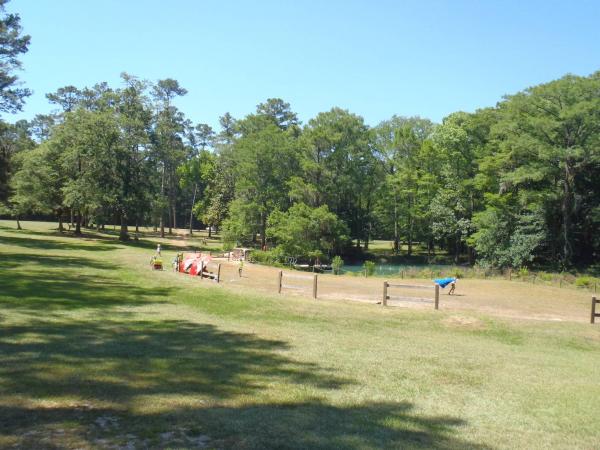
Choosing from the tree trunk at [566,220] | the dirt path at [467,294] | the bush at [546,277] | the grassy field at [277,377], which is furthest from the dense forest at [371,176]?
the grassy field at [277,377]

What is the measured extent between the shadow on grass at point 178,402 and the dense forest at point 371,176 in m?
28.6

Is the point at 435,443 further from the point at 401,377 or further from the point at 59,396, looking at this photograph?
the point at 59,396

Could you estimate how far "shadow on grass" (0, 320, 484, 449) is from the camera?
17.9ft

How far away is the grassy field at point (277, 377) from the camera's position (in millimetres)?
5711

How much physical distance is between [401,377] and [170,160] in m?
62.7

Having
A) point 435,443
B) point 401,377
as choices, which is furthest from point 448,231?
point 435,443

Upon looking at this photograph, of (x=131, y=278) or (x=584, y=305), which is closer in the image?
(x=131, y=278)

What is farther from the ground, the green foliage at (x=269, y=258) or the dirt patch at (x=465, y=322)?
the green foliage at (x=269, y=258)

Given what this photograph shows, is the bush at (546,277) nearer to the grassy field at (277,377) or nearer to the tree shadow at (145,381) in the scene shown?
the grassy field at (277,377)

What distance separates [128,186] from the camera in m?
54.6

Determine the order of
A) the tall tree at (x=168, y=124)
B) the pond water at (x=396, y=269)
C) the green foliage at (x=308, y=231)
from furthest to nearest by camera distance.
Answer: the tall tree at (x=168, y=124)
the green foliage at (x=308, y=231)
the pond water at (x=396, y=269)

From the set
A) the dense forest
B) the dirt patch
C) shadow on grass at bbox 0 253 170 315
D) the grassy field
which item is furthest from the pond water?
shadow on grass at bbox 0 253 170 315

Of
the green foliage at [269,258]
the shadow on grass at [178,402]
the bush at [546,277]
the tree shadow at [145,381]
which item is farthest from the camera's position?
the green foliage at [269,258]

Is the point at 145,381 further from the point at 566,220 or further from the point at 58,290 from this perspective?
the point at 566,220
